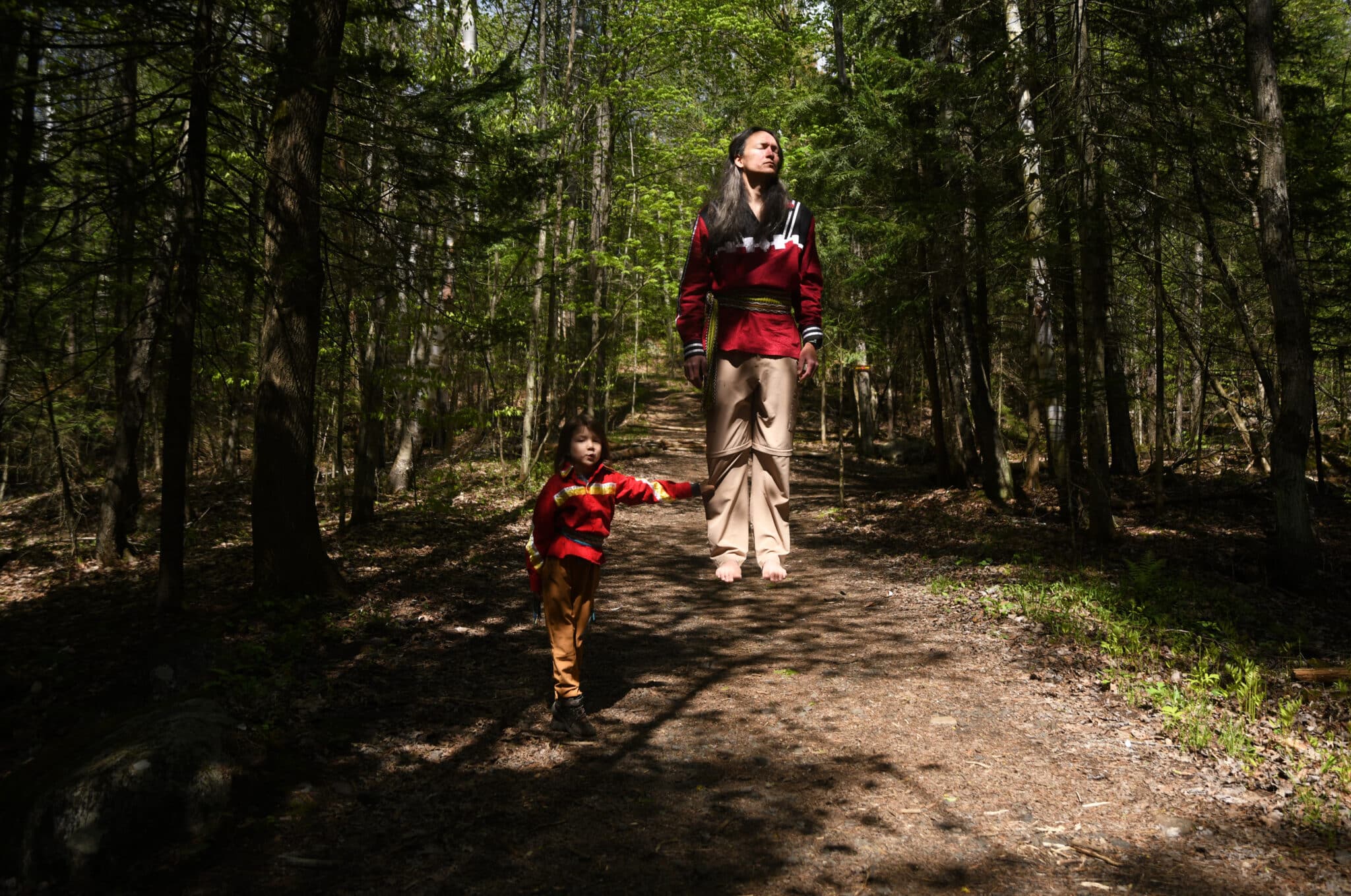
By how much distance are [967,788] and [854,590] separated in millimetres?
5057

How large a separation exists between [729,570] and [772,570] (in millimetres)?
233

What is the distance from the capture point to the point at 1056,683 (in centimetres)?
663

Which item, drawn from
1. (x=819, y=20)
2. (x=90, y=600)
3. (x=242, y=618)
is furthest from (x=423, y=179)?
(x=819, y=20)

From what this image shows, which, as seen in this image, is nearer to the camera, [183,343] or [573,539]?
[573,539]

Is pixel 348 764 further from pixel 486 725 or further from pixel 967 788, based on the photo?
pixel 967 788

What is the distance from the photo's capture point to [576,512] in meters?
5.23

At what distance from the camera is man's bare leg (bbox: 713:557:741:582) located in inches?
163

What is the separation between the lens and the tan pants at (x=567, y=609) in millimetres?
5383

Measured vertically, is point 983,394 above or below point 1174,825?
above

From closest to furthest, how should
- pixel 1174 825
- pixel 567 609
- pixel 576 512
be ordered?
pixel 1174 825 < pixel 576 512 < pixel 567 609

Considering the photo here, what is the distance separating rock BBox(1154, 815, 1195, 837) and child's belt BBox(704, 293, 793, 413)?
Result: 11.3ft

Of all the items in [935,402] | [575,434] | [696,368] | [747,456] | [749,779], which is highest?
[935,402]

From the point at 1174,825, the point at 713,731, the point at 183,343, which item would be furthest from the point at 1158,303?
the point at 183,343

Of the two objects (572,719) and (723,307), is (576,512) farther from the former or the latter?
(723,307)
